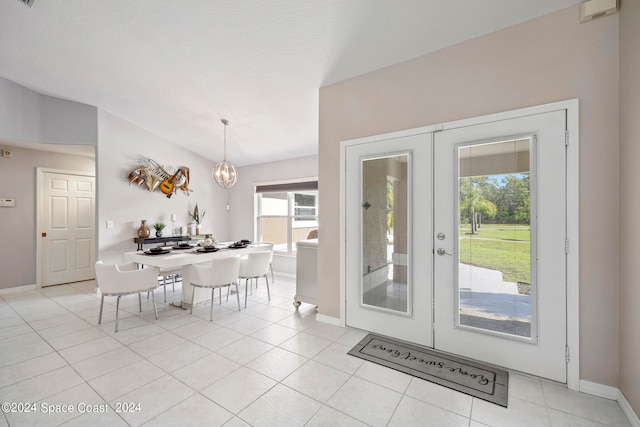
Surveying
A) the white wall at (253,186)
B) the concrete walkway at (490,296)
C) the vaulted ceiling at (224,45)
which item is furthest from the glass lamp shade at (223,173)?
the concrete walkway at (490,296)

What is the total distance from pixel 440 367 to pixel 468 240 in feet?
3.50

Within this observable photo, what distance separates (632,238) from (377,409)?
1888 millimetres

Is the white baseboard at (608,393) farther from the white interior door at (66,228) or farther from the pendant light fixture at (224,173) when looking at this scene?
the white interior door at (66,228)

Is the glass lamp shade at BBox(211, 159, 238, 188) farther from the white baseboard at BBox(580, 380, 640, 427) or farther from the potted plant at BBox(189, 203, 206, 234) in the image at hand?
the white baseboard at BBox(580, 380, 640, 427)

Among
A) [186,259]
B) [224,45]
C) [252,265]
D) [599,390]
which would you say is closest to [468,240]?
[599,390]

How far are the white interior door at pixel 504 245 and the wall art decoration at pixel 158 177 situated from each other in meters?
4.81

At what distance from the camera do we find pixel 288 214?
5746 millimetres

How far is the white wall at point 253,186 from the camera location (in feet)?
17.8

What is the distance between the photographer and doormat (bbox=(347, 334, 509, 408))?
78.2 inches

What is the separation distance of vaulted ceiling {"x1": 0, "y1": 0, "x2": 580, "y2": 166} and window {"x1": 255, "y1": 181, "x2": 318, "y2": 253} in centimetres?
171

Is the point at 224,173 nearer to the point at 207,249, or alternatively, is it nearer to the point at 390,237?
→ the point at 207,249

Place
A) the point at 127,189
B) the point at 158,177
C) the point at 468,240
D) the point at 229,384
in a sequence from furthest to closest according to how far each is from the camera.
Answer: the point at 158,177
the point at 127,189
the point at 468,240
the point at 229,384


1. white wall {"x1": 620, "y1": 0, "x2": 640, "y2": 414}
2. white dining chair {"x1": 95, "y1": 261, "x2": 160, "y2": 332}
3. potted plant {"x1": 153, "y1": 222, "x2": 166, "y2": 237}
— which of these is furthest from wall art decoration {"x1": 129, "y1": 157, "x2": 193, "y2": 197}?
white wall {"x1": 620, "y1": 0, "x2": 640, "y2": 414}

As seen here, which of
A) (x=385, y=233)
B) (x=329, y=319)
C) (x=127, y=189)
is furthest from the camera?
(x=127, y=189)
